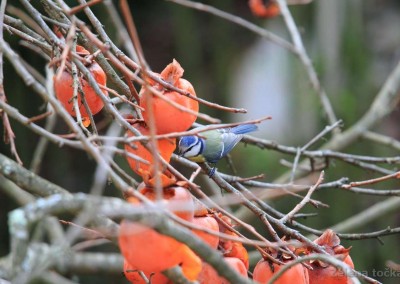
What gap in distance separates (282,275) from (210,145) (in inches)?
23.3

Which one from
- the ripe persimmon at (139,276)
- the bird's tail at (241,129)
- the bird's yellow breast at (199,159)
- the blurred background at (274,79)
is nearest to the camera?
the ripe persimmon at (139,276)

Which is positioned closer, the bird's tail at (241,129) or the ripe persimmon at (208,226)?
the ripe persimmon at (208,226)

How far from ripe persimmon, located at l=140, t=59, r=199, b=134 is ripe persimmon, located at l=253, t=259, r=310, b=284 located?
9.1 inches

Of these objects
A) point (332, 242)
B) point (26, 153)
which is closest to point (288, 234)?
point (332, 242)

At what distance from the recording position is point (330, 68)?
3660 millimetres

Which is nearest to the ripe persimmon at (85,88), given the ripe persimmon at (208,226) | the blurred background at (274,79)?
the ripe persimmon at (208,226)

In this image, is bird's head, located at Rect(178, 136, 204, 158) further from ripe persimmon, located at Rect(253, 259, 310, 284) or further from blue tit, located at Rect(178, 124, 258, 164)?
ripe persimmon, located at Rect(253, 259, 310, 284)

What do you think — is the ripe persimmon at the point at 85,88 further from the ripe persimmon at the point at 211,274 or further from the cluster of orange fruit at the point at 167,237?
the ripe persimmon at the point at 211,274

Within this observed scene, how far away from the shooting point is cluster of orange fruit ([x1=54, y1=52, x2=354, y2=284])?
2.78 feet

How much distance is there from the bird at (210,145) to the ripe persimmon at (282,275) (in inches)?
15.3

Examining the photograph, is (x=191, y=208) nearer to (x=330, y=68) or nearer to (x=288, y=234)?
(x=288, y=234)

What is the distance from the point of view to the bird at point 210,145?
4.92 feet

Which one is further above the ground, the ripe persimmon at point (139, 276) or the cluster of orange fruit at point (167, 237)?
the cluster of orange fruit at point (167, 237)

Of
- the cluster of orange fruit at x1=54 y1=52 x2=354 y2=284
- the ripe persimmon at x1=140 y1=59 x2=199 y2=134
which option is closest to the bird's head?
the cluster of orange fruit at x1=54 y1=52 x2=354 y2=284
